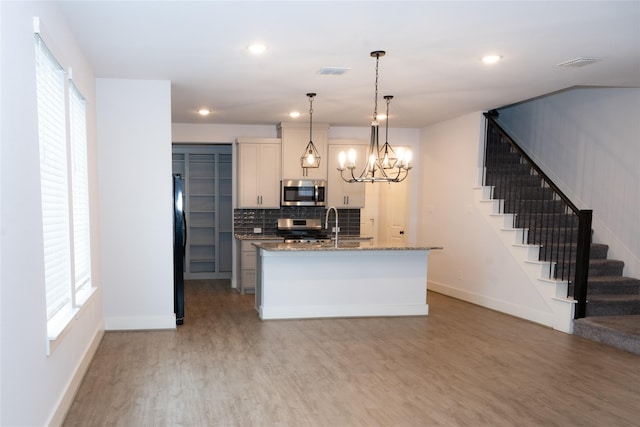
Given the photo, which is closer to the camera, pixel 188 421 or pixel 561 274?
pixel 188 421

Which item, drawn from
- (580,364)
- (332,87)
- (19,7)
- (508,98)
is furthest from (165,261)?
Answer: (508,98)

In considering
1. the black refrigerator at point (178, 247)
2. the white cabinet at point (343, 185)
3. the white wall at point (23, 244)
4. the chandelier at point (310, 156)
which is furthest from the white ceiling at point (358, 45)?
the white cabinet at point (343, 185)

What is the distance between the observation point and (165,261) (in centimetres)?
507

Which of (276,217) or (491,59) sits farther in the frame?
(276,217)

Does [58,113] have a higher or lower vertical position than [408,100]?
lower

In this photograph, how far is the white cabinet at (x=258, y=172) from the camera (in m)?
7.46

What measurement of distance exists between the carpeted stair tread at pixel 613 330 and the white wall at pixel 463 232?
465mm

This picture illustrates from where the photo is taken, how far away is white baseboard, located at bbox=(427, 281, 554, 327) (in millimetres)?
5539

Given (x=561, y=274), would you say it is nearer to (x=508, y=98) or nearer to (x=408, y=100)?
(x=508, y=98)

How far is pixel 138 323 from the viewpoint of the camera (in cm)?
506

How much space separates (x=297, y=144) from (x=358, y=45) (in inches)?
148

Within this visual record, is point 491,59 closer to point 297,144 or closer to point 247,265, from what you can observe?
point 297,144

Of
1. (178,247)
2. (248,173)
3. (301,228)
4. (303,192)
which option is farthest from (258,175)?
(178,247)

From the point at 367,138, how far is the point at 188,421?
235 inches
